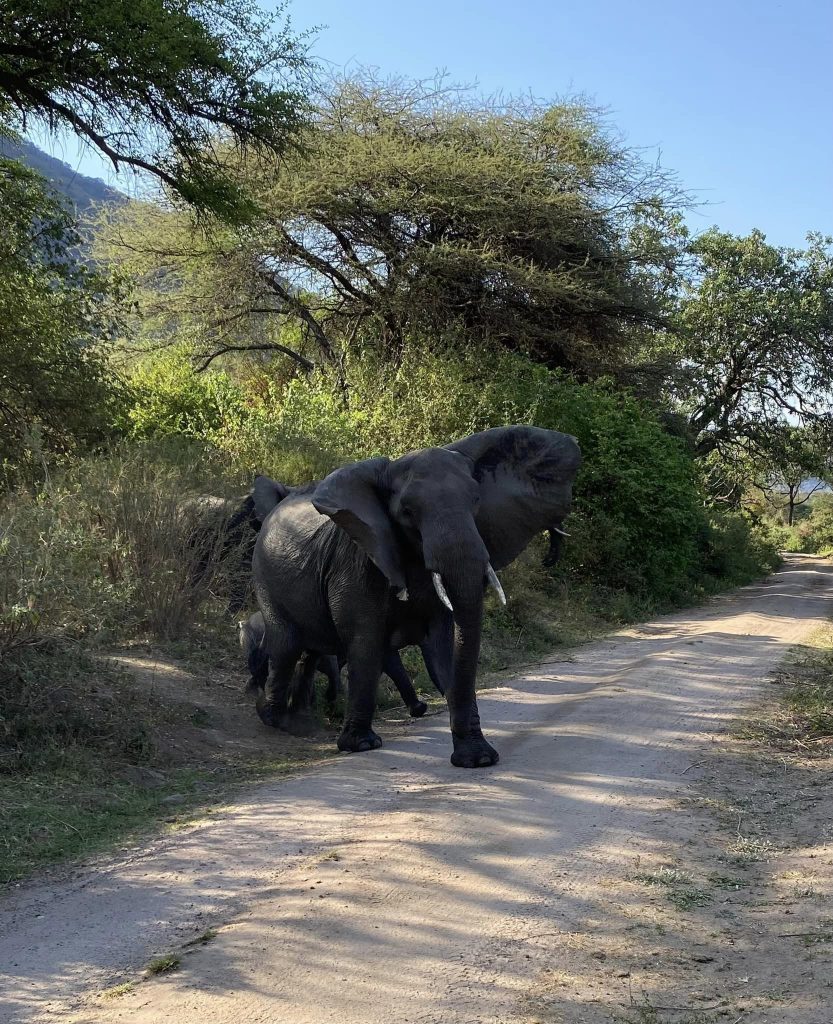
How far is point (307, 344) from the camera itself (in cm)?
2658

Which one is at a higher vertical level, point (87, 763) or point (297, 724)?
point (87, 763)

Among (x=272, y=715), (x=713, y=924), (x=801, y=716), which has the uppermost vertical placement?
(x=272, y=715)

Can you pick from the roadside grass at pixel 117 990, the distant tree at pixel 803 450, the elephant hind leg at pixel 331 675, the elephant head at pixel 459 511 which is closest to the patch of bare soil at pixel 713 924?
the roadside grass at pixel 117 990

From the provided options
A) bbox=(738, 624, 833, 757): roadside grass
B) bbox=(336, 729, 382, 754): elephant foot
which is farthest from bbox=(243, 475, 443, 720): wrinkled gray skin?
bbox=(738, 624, 833, 757): roadside grass

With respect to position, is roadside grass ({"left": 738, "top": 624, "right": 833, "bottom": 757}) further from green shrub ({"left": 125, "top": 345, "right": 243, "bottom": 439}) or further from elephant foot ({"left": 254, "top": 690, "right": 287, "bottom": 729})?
green shrub ({"left": 125, "top": 345, "right": 243, "bottom": 439})

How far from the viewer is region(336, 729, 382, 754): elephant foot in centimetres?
826

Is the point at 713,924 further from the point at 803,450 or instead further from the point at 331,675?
the point at 803,450

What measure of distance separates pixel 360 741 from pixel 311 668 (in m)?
1.44

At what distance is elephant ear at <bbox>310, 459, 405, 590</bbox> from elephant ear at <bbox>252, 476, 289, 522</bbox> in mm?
2643

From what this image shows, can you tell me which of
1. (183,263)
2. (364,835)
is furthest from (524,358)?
(364,835)

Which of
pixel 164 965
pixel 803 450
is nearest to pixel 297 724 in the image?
pixel 164 965

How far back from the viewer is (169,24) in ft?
47.1

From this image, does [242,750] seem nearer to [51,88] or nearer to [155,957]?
[155,957]

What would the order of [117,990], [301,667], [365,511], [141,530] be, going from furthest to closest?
[141,530] < [301,667] < [365,511] < [117,990]
